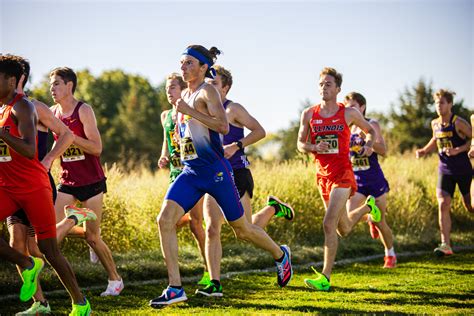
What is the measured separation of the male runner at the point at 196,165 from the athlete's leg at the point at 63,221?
105cm

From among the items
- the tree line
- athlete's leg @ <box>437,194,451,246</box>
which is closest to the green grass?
athlete's leg @ <box>437,194,451,246</box>

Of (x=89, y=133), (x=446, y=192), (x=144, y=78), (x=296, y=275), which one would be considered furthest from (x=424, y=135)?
(x=144, y=78)

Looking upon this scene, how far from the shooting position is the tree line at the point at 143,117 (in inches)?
1284

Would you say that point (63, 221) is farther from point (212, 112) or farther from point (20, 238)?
point (212, 112)

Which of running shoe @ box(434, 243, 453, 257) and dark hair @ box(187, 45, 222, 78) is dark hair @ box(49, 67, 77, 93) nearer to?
dark hair @ box(187, 45, 222, 78)

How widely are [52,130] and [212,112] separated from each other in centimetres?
145

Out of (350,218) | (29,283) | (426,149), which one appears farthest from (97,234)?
(426,149)

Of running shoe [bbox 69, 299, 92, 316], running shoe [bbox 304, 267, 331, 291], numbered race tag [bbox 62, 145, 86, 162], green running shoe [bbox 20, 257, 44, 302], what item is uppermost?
numbered race tag [bbox 62, 145, 86, 162]

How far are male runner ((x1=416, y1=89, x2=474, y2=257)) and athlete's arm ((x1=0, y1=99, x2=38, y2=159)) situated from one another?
6867mm

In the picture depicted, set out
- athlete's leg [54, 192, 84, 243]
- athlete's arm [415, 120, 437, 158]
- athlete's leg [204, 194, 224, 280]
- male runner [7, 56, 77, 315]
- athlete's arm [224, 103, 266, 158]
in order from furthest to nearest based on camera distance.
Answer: athlete's arm [415, 120, 437, 158]
athlete's arm [224, 103, 266, 158]
athlete's leg [204, 194, 224, 280]
athlete's leg [54, 192, 84, 243]
male runner [7, 56, 77, 315]

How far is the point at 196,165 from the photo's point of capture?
638 cm

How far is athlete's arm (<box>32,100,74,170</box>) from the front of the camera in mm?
5977

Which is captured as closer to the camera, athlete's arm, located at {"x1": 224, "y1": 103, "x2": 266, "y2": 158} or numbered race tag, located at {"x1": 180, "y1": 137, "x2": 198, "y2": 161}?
numbered race tag, located at {"x1": 180, "y1": 137, "x2": 198, "y2": 161}

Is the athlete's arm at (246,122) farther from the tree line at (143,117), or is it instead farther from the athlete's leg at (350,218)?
the tree line at (143,117)
